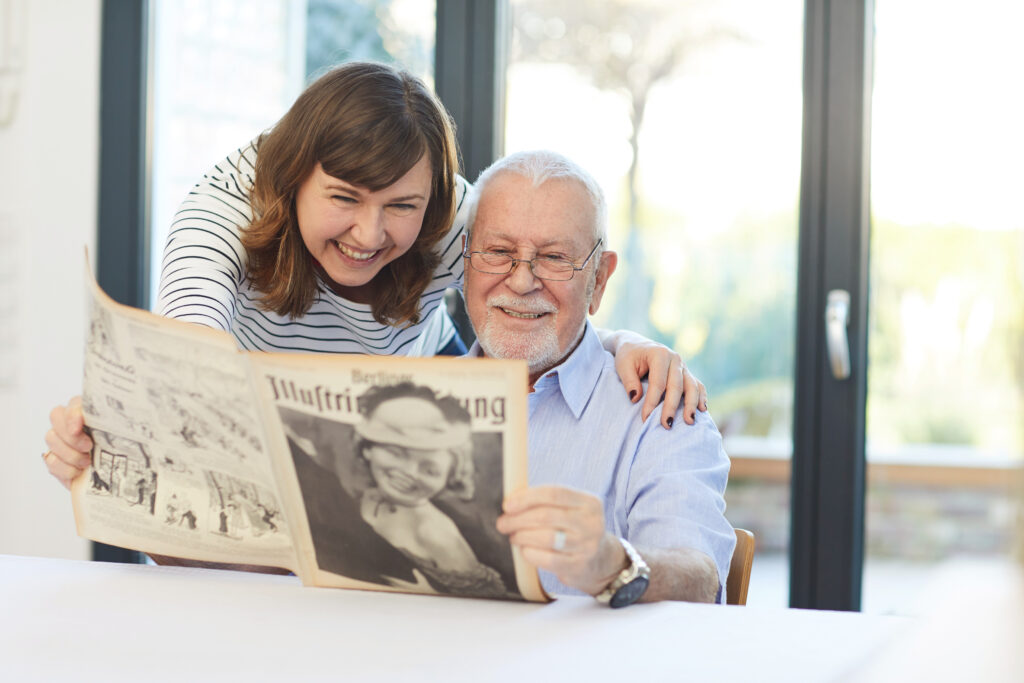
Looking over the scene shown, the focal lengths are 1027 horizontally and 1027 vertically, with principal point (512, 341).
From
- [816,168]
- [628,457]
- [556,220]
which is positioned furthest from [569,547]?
[816,168]

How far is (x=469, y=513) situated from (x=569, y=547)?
11 cm

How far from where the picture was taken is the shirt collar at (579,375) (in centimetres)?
173

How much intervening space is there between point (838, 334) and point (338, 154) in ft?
A: 4.83

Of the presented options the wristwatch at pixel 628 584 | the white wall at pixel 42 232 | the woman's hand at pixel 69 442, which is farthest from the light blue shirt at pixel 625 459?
the white wall at pixel 42 232

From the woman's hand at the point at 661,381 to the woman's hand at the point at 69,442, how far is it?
0.81 m

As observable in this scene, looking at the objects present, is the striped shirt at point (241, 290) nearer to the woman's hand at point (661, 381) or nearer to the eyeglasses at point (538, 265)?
the eyeglasses at point (538, 265)

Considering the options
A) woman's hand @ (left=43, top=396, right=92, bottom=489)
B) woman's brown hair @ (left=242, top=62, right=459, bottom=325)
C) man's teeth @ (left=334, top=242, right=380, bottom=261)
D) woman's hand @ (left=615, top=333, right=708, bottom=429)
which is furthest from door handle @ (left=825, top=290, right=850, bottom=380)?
woman's hand @ (left=43, top=396, right=92, bottom=489)

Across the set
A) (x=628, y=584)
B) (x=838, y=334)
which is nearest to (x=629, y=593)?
(x=628, y=584)

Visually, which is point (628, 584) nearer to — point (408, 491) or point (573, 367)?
point (408, 491)

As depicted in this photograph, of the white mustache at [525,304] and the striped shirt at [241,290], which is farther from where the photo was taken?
the white mustache at [525,304]

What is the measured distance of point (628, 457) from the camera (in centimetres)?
165

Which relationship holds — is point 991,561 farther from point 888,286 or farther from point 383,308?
point 888,286

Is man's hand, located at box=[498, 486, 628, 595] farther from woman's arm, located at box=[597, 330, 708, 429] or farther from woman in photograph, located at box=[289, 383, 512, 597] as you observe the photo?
woman's arm, located at box=[597, 330, 708, 429]

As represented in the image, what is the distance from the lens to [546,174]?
1.79 meters
